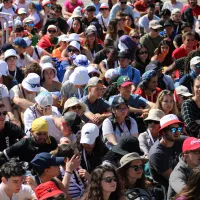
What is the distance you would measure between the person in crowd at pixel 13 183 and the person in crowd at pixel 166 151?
1.69m

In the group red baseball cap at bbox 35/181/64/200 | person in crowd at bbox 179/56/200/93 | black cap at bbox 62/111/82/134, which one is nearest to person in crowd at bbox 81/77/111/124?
black cap at bbox 62/111/82/134

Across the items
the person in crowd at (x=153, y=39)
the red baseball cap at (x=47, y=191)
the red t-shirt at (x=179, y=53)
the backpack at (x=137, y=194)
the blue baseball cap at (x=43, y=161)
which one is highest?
the red baseball cap at (x=47, y=191)

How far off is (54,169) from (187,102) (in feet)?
9.34

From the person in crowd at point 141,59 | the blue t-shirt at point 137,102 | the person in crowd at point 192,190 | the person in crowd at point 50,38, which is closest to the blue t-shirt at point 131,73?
the person in crowd at point 141,59

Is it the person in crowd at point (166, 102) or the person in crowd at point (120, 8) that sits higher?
the person in crowd at point (166, 102)

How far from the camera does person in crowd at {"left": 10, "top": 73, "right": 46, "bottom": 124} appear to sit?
37.9 ft

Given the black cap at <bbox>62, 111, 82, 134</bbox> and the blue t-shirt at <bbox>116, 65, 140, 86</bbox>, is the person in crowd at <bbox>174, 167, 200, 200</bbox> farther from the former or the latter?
the blue t-shirt at <bbox>116, 65, 140, 86</bbox>

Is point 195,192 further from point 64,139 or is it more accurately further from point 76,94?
point 76,94

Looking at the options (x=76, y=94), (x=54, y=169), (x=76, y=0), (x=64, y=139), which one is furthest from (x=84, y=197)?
(x=76, y=0)

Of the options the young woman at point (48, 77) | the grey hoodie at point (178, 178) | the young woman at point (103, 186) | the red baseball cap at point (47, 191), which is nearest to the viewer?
the red baseball cap at point (47, 191)

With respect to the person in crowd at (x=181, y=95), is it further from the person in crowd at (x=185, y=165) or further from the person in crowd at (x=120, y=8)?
the person in crowd at (x=120, y=8)

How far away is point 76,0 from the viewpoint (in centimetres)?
2044

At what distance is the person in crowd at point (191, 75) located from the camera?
1252cm

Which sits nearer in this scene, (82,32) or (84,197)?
(84,197)
